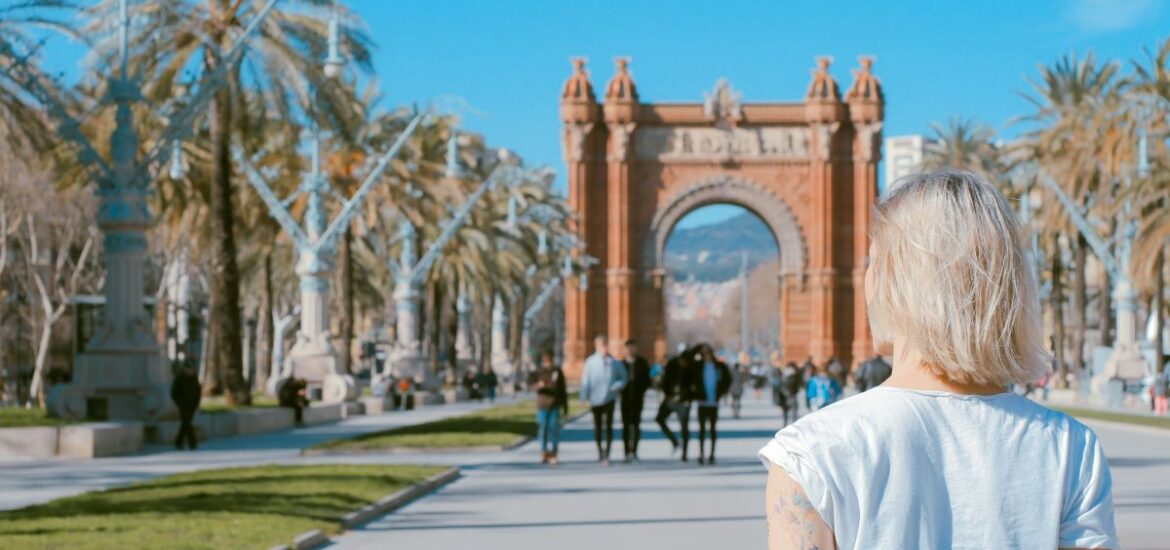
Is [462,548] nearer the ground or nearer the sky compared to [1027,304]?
nearer the ground

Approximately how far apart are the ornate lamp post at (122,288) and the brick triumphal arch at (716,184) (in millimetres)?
56012

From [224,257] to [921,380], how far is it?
30208mm

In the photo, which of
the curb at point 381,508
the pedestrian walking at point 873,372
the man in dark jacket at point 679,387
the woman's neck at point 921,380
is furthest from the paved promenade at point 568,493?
the woman's neck at point 921,380

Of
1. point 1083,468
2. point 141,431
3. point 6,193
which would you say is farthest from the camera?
point 6,193

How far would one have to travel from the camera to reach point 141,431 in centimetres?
2538

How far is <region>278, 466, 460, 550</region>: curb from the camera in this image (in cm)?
1230

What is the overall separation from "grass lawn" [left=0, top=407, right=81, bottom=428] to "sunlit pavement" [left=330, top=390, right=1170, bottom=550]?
18.2 ft

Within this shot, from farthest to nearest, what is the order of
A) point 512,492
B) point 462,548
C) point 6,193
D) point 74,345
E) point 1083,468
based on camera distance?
1. point 74,345
2. point 6,193
3. point 512,492
4. point 462,548
5. point 1083,468

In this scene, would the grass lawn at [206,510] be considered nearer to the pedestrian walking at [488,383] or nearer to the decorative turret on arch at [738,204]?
the pedestrian walking at [488,383]

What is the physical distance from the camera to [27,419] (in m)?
24.8

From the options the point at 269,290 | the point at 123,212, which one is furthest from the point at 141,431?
the point at 269,290

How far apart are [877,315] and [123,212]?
960 inches

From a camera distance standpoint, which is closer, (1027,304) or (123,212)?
(1027,304)

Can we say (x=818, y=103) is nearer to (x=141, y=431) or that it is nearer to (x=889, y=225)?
(x=141, y=431)
